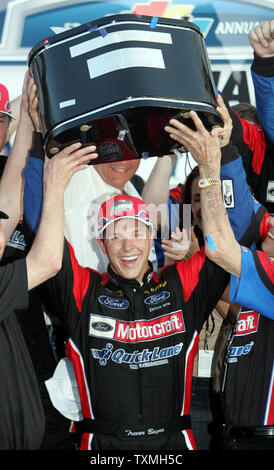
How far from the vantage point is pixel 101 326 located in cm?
225

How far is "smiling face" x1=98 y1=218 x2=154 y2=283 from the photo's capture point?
2371 mm

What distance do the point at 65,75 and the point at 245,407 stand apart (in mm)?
1387

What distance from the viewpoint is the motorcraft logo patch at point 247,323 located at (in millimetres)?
2309

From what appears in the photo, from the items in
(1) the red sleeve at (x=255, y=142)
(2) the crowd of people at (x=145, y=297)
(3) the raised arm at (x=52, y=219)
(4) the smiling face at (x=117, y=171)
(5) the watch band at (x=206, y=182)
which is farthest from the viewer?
(4) the smiling face at (x=117, y=171)

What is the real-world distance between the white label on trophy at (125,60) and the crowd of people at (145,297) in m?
0.21

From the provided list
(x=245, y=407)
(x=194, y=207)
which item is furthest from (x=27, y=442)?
(x=194, y=207)

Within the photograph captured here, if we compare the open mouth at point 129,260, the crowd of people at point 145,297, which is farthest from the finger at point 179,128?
the open mouth at point 129,260

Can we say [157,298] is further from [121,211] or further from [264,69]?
[264,69]

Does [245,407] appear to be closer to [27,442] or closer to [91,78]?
[27,442]

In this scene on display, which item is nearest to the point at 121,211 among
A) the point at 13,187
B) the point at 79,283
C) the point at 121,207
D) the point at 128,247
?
the point at 121,207

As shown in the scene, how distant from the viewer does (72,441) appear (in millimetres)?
2348

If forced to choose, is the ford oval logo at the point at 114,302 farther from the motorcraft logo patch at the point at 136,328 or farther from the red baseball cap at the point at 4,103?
the red baseball cap at the point at 4,103

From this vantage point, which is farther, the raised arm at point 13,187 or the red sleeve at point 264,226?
the red sleeve at point 264,226

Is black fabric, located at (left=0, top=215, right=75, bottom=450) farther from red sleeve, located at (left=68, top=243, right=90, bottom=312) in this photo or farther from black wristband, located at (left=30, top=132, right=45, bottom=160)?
black wristband, located at (left=30, top=132, right=45, bottom=160)
